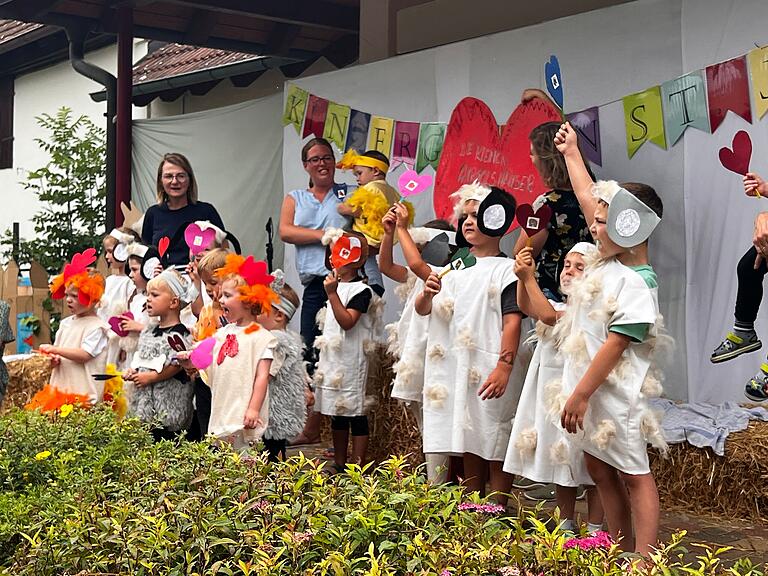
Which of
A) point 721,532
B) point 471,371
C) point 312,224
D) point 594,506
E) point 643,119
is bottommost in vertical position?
point 721,532

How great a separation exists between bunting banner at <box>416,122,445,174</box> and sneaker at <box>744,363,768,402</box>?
279 cm

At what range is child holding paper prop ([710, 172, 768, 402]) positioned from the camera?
5.39 m

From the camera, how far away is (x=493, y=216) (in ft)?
16.4

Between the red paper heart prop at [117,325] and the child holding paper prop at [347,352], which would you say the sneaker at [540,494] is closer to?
the child holding paper prop at [347,352]

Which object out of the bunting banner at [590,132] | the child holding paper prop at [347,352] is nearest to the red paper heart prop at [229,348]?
the child holding paper prop at [347,352]

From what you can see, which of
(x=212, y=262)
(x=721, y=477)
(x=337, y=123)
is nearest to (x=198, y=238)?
(x=212, y=262)

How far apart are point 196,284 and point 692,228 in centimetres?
295

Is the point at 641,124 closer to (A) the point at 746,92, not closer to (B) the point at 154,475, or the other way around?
(A) the point at 746,92

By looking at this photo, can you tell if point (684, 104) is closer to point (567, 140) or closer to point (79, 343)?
point (567, 140)

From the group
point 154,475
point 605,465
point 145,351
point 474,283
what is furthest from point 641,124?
point 154,475

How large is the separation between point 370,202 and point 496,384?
A: 1.77 metres

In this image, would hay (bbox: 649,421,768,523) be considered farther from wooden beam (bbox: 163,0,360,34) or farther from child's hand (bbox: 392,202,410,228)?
wooden beam (bbox: 163,0,360,34)

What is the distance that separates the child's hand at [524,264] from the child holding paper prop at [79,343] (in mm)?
3114

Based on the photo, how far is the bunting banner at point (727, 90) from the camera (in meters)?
5.53
